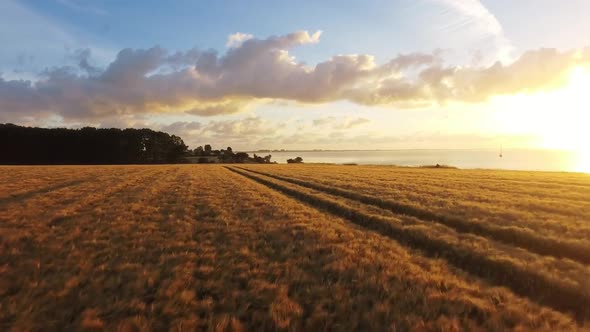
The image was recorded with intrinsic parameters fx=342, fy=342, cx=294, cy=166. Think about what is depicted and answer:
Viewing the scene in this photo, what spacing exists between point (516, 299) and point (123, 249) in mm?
11619

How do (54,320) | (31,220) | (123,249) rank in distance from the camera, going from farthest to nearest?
(31,220), (123,249), (54,320)

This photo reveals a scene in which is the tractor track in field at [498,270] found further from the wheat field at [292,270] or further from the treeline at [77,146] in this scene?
the treeline at [77,146]

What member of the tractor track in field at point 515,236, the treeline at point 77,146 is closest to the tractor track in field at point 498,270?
the tractor track in field at point 515,236

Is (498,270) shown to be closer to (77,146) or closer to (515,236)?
(515,236)

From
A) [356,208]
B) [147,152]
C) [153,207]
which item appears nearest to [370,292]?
[356,208]

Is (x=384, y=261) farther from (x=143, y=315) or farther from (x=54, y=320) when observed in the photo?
(x=54, y=320)

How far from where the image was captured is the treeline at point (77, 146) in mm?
126438

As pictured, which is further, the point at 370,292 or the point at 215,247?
the point at 215,247

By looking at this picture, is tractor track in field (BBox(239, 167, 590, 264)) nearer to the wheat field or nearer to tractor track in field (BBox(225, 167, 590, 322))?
the wheat field

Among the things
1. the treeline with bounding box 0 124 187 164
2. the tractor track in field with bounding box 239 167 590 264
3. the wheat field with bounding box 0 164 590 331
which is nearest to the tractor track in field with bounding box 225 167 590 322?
the wheat field with bounding box 0 164 590 331

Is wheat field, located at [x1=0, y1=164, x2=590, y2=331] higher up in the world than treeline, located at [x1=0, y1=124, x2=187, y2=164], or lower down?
lower down

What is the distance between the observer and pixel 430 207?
20797mm

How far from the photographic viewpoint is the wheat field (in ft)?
22.6

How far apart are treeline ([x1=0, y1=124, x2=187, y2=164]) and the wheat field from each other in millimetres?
135630
